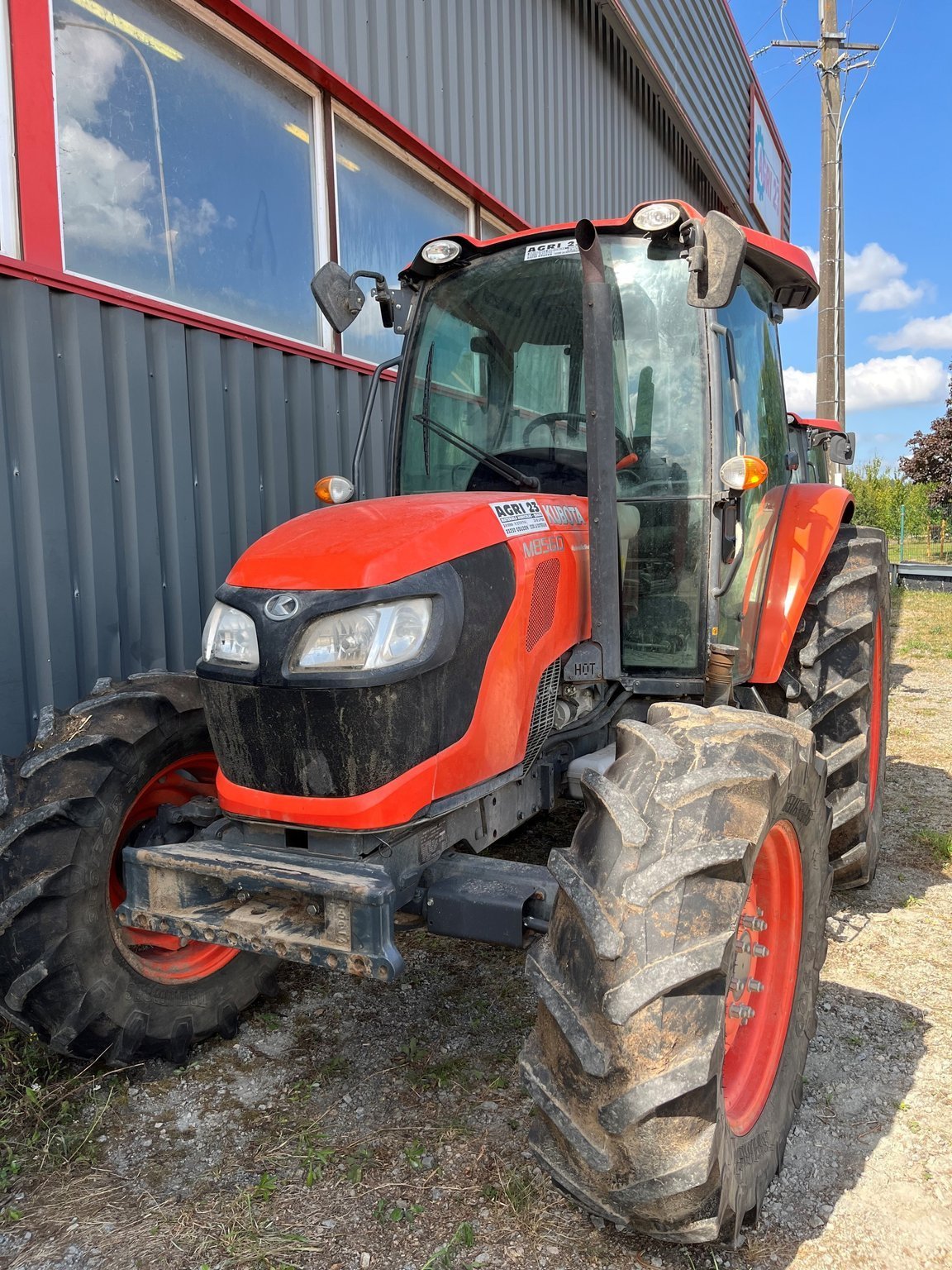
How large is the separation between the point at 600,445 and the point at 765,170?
16359 mm

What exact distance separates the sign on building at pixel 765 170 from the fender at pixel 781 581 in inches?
523

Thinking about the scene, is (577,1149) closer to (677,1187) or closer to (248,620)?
(677,1187)

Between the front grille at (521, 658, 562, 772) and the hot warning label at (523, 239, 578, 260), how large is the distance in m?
1.28

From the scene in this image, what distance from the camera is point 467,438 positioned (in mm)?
3184

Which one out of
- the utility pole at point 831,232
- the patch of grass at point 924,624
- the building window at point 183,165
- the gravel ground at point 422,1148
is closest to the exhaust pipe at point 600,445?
the gravel ground at point 422,1148

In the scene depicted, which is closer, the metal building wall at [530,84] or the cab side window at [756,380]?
the cab side window at [756,380]

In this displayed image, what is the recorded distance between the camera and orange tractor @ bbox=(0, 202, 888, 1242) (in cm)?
178

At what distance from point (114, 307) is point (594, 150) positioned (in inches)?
254

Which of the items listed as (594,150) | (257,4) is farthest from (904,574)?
(257,4)

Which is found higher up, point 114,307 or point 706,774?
point 114,307

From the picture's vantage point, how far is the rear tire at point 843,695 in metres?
3.40

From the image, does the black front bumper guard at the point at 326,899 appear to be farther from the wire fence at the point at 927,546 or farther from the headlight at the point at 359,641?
the wire fence at the point at 927,546

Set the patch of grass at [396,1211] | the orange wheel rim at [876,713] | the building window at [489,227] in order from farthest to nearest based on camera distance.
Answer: the building window at [489,227] → the orange wheel rim at [876,713] → the patch of grass at [396,1211]

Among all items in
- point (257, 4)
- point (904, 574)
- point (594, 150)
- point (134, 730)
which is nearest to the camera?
point (134, 730)
